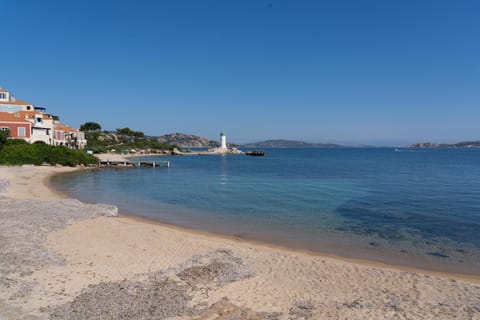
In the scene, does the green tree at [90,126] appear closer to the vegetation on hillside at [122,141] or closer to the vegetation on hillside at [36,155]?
the vegetation on hillside at [122,141]

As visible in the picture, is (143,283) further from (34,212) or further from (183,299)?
(34,212)

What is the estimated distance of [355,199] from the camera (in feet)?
78.9

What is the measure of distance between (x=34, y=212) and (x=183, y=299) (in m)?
11.4

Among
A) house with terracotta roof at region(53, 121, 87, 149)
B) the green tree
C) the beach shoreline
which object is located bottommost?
the beach shoreline

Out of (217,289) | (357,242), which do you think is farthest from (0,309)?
(357,242)

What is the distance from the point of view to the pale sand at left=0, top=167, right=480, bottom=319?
6562mm

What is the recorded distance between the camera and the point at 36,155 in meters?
43.9

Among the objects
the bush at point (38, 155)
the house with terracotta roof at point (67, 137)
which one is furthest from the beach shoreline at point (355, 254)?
the house with terracotta roof at point (67, 137)

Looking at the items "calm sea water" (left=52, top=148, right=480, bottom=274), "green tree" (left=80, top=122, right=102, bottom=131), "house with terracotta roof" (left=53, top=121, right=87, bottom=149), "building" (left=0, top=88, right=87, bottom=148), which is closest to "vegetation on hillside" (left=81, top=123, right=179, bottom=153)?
"green tree" (left=80, top=122, right=102, bottom=131)

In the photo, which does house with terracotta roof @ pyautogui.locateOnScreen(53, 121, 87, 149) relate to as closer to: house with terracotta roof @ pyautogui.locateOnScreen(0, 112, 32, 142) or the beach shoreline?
house with terracotta roof @ pyautogui.locateOnScreen(0, 112, 32, 142)

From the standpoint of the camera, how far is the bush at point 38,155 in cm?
4100

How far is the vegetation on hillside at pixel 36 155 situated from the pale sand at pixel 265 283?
119ft

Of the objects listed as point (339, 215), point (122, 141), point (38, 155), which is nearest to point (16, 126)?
point (38, 155)

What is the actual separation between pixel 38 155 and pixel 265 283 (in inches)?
1791
